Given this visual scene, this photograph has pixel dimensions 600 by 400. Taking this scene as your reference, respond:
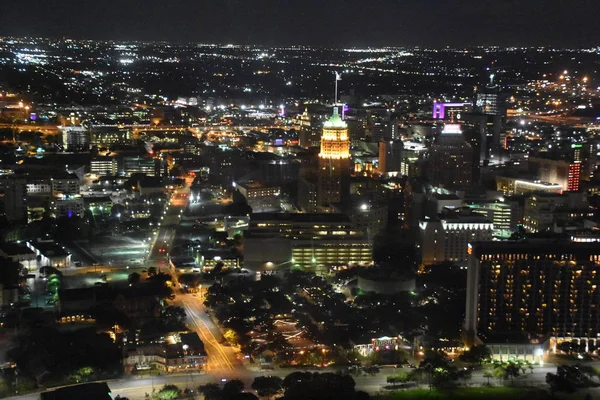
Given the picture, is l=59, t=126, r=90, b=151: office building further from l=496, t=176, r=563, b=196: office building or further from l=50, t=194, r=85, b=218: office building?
l=496, t=176, r=563, b=196: office building

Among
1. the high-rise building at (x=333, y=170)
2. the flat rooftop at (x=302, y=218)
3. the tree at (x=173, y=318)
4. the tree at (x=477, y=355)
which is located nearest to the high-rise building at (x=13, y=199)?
the flat rooftop at (x=302, y=218)

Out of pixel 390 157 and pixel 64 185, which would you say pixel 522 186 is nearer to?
pixel 390 157

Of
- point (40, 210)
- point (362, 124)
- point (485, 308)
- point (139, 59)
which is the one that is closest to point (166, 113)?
point (139, 59)

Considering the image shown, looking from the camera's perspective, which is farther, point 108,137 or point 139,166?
point 108,137

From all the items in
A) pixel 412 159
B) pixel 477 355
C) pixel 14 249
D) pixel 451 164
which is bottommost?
pixel 477 355

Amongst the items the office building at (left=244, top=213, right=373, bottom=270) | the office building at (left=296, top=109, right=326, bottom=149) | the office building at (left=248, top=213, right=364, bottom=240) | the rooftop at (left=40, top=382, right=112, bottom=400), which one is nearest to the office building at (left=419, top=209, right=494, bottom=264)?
the office building at (left=244, top=213, right=373, bottom=270)

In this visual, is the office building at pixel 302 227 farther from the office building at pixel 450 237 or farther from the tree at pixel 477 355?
the tree at pixel 477 355

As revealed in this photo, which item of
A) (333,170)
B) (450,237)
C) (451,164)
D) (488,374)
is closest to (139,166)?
(333,170)
